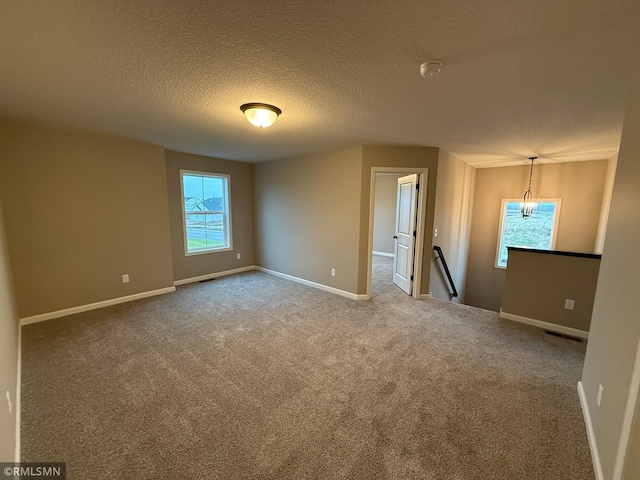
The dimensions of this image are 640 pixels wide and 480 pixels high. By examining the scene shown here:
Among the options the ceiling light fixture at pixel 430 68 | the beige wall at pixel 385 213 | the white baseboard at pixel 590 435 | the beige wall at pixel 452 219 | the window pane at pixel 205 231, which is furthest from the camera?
the beige wall at pixel 385 213

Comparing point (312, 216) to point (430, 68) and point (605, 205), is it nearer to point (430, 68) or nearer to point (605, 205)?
point (430, 68)

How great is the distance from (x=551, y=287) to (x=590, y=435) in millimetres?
2032

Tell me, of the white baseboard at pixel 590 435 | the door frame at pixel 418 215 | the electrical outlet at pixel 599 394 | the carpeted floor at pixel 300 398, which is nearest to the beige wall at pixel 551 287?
the carpeted floor at pixel 300 398

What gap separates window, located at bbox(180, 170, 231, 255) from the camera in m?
4.95

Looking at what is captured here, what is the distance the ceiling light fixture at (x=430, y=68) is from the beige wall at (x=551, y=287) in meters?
2.86

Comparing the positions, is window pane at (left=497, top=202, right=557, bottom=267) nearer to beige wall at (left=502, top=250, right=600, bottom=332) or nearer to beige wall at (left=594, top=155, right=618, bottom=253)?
beige wall at (left=594, top=155, right=618, bottom=253)

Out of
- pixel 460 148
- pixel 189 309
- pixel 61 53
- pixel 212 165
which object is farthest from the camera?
pixel 212 165

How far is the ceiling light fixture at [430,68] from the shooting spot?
1.61 metres

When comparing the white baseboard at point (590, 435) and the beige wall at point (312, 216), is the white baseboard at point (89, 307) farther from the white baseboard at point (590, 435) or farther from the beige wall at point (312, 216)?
the white baseboard at point (590, 435)

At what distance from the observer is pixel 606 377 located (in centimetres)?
160

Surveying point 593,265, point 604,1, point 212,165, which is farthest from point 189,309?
point 593,265

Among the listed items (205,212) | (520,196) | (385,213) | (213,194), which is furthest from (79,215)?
(520,196)

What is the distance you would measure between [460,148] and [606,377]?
133 inches

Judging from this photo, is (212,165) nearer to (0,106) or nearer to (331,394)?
(0,106)
